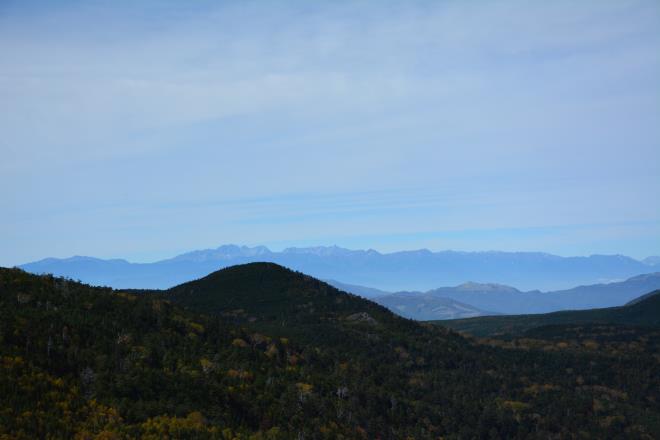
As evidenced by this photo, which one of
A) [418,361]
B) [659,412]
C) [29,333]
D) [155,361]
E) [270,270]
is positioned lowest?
[659,412]

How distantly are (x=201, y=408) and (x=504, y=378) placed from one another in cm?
8727

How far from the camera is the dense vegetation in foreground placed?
48.2 m

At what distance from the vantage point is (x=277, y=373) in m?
79.6

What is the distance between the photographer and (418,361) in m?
128

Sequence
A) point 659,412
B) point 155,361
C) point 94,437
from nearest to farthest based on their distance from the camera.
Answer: point 94,437, point 155,361, point 659,412

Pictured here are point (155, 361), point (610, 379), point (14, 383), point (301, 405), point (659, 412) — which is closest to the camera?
point (14, 383)

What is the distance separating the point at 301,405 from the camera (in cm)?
6925

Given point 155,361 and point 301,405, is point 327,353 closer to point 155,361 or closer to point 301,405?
point 301,405

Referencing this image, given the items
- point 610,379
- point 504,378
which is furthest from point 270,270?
point 610,379

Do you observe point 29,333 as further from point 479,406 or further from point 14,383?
point 479,406

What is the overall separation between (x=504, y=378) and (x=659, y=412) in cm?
3041

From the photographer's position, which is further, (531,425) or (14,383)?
(531,425)

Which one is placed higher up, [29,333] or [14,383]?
[29,333]

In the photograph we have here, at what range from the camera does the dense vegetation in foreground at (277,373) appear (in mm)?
48219
